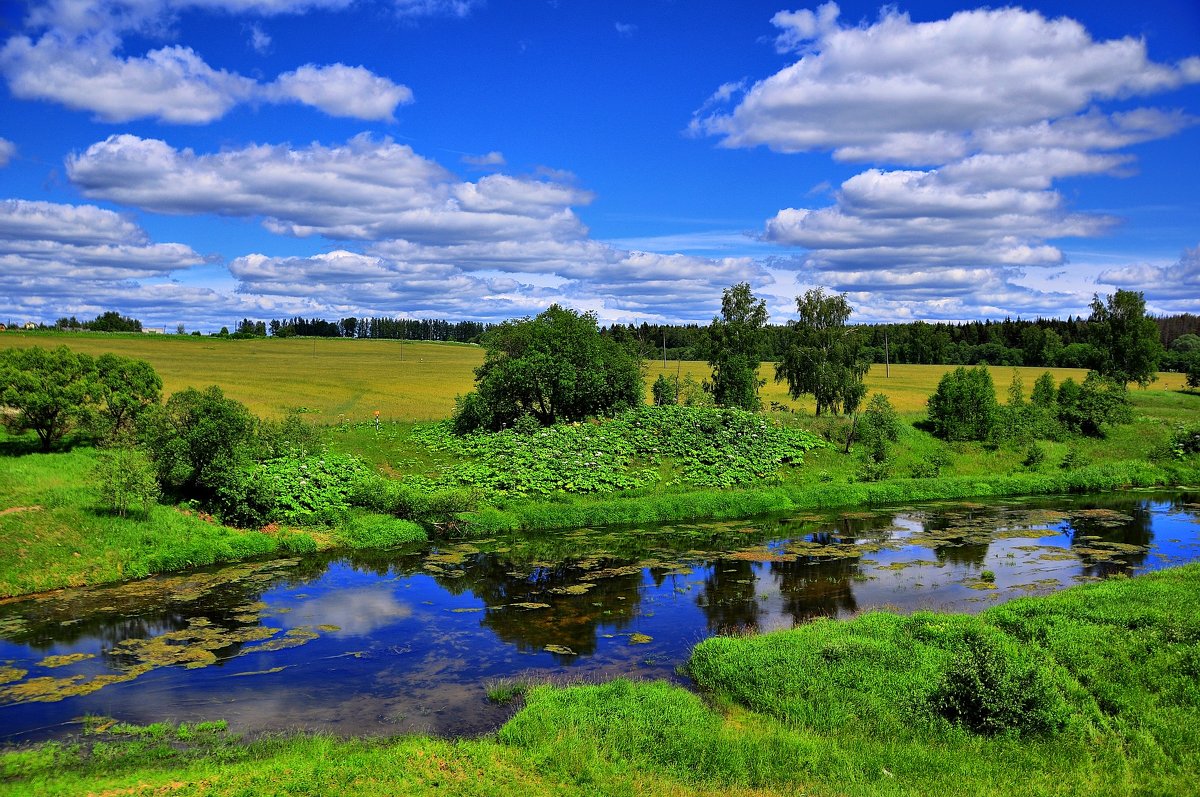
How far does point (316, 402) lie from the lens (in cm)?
6341

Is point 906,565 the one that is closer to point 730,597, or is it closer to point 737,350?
point 730,597

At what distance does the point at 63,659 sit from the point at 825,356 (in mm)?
49255

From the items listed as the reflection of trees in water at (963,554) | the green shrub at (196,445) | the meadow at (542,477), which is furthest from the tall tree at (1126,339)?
the green shrub at (196,445)

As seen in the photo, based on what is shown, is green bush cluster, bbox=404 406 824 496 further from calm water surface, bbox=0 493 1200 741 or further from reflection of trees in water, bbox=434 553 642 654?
reflection of trees in water, bbox=434 553 642 654

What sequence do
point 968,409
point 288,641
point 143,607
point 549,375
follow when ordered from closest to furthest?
point 288,641 → point 143,607 → point 549,375 → point 968,409

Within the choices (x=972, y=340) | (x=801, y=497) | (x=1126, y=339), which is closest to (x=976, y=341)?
(x=972, y=340)

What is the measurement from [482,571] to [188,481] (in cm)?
1375

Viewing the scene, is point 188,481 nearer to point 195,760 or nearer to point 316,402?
point 195,760

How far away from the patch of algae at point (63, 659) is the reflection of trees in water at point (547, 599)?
414 inches

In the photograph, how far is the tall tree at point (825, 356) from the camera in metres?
56.2

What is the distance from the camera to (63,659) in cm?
1945

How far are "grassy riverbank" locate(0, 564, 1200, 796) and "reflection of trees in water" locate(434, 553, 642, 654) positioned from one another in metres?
4.90

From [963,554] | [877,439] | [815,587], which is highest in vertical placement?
[877,439]

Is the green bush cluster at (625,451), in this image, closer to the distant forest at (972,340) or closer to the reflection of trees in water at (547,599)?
the reflection of trees in water at (547,599)
